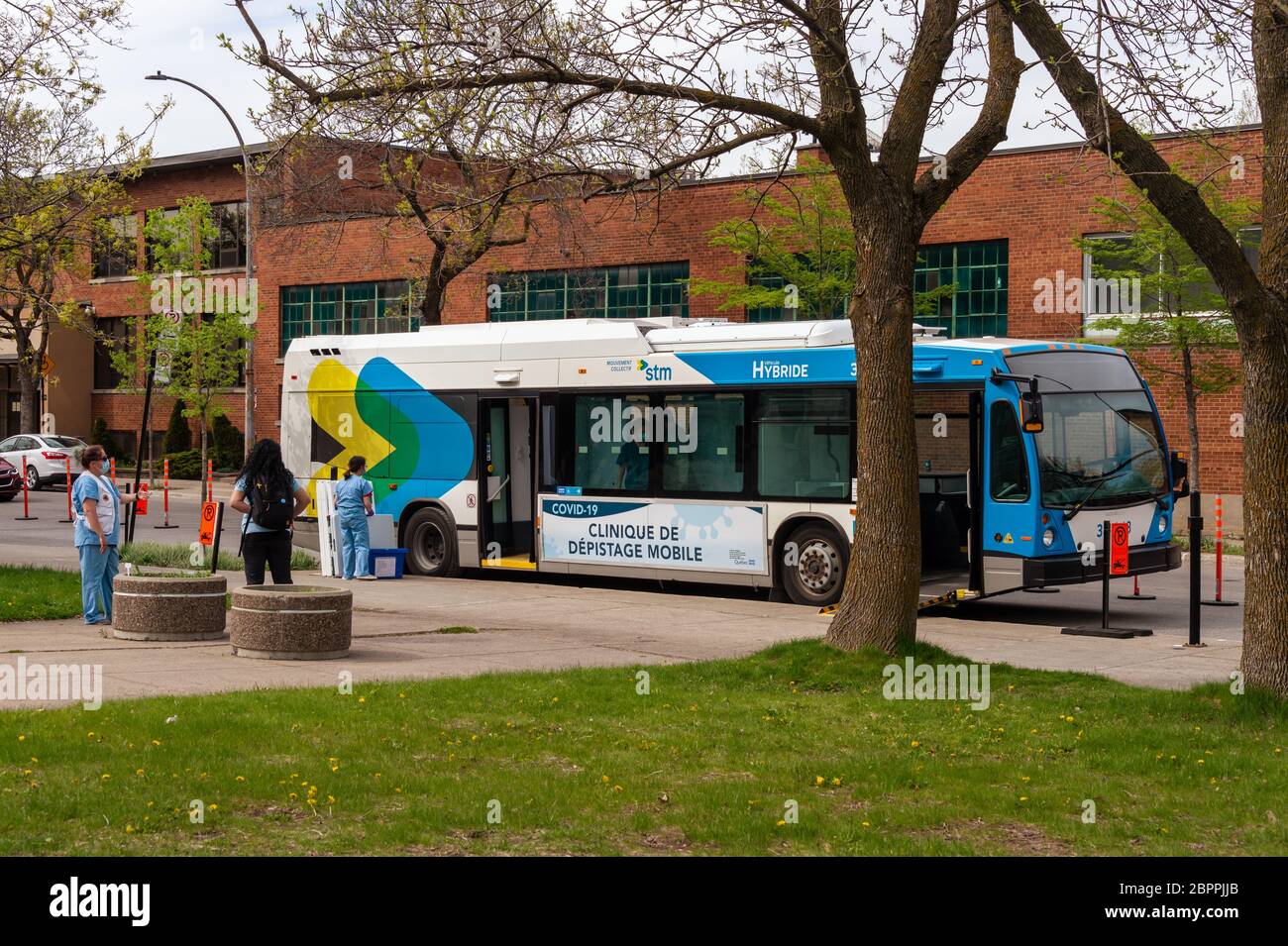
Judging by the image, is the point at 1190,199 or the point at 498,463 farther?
the point at 498,463

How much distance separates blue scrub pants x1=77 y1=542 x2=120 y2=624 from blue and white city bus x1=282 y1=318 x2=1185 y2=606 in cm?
682

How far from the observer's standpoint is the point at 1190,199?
10.4 metres

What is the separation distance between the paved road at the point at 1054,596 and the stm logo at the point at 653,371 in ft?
9.02

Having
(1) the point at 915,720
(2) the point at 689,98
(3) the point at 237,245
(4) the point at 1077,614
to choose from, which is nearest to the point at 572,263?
(3) the point at 237,245

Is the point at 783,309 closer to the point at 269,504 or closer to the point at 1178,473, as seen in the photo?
the point at 1178,473

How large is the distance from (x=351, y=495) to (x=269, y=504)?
18.1 ft

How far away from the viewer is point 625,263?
38938mm

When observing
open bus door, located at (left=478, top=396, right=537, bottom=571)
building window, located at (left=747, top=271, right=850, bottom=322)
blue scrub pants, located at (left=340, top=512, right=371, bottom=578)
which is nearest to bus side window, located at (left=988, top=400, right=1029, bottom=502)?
open bus door, located at (left=478, top=396, right=537, bottom=571)

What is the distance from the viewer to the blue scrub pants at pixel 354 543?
20.6 m

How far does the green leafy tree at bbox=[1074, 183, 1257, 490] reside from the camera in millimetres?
27609

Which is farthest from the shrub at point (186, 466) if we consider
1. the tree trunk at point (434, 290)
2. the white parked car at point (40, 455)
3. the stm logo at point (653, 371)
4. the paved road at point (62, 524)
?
the stm logo at point (653, 371)

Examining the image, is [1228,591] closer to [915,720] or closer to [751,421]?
[751,421]

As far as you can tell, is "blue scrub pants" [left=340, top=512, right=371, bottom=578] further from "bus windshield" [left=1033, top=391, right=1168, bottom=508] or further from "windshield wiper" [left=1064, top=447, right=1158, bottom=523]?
"windshield wiper" [left=1064, top=447, right=1158, bottom=523]
